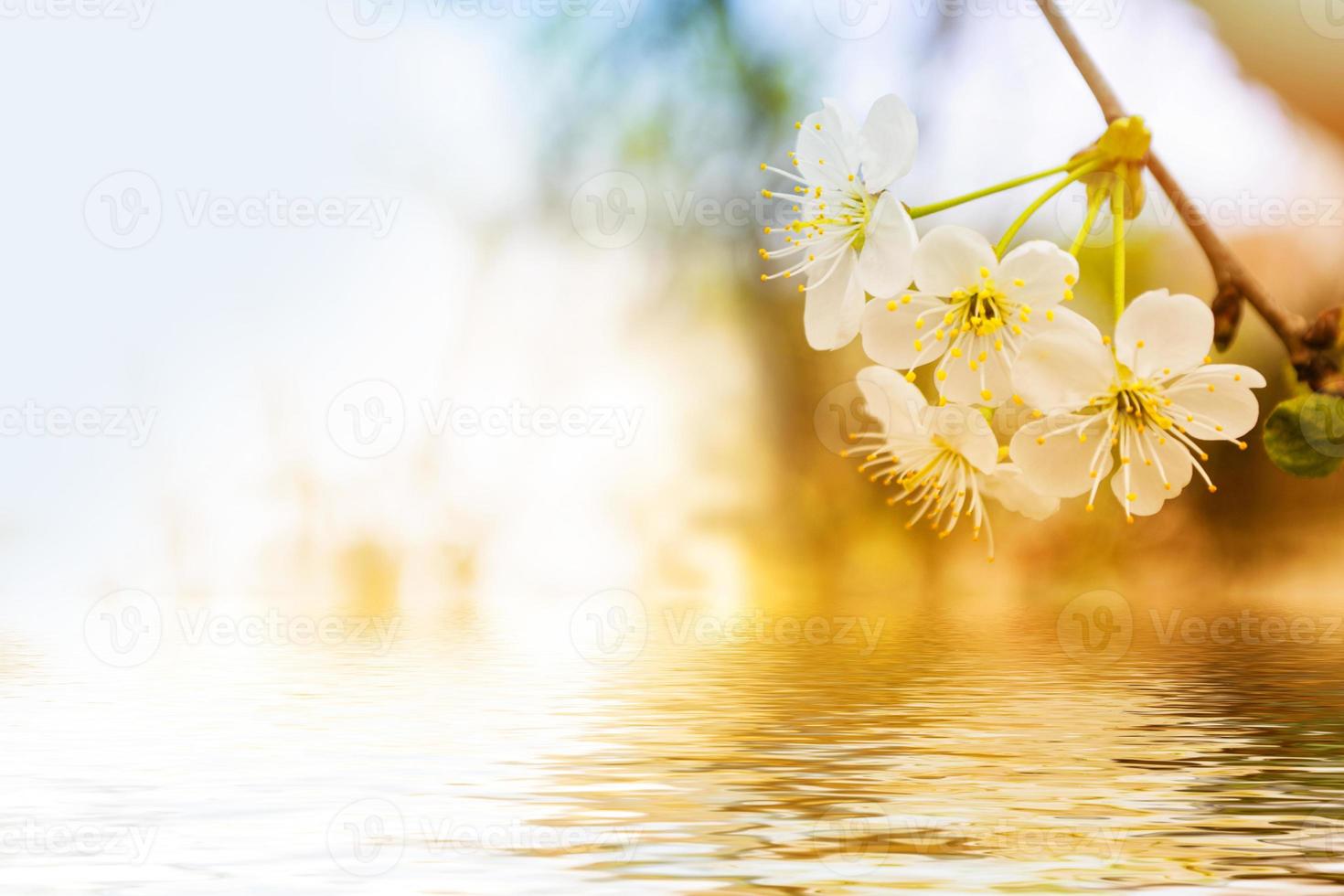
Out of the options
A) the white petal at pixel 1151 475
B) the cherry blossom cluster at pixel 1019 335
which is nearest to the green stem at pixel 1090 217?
the cherry blossom cluster at pixel 1019 335

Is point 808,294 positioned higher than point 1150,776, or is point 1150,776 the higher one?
point 808,294

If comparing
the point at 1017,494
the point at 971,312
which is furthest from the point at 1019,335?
the point at 1017,494

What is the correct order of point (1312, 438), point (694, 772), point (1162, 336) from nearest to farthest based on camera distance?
point (1312, 438), point (1162, 336), point (694, 772)

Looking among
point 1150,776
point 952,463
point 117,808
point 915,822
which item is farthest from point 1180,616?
point 952,463

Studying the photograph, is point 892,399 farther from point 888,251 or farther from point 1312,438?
point 1312,438

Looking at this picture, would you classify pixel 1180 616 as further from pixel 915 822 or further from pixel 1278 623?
pixel 915 822

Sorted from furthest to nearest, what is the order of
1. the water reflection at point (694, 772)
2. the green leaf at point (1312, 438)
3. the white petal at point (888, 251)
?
1. the water reflection at point (694, 772)
2. the white petal at point (888, 251)
3. the green leaf at point (1312, 438)

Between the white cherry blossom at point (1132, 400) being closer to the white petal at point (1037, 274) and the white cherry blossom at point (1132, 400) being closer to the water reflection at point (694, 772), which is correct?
the white petal at point (1037, 274)
